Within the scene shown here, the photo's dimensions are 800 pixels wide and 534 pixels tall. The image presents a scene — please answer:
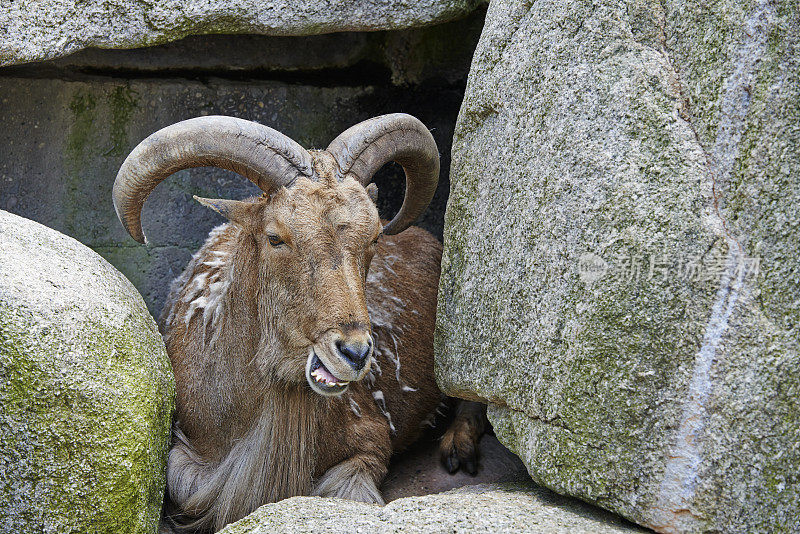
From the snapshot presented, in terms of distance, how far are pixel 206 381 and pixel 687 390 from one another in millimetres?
2401

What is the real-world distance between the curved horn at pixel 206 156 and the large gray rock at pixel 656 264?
1.04 metres

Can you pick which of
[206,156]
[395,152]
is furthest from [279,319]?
[395,152]

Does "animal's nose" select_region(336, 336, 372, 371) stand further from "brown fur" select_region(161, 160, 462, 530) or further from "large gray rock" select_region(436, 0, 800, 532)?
"large gray rock" select_region(436, 0, 800, 532)

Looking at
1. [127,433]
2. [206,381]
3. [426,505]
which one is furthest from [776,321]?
[206,381]

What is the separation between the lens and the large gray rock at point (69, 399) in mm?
2883

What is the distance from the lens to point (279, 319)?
12.3ft

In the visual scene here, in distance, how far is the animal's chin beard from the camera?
3545 millimetres

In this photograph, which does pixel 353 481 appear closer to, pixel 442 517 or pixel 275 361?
pixel 275 361

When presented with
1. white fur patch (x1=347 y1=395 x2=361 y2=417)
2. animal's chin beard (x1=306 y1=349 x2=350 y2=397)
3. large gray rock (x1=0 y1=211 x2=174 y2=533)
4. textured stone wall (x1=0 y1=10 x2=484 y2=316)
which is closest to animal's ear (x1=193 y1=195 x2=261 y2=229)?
large gray rock (x1=0 y1=211 x2=174 y2=533)

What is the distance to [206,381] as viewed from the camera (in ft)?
13.6

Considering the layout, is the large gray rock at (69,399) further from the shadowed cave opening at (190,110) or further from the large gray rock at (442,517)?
the shadowed cave opening at (190,110)

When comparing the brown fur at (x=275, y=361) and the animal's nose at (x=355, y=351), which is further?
the brown fur at (x=275, y=361)

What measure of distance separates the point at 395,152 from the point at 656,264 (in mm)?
1702

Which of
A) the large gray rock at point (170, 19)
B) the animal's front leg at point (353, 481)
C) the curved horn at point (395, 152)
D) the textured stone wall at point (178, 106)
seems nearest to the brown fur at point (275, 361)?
the animal's front leg at point (353, 481)
